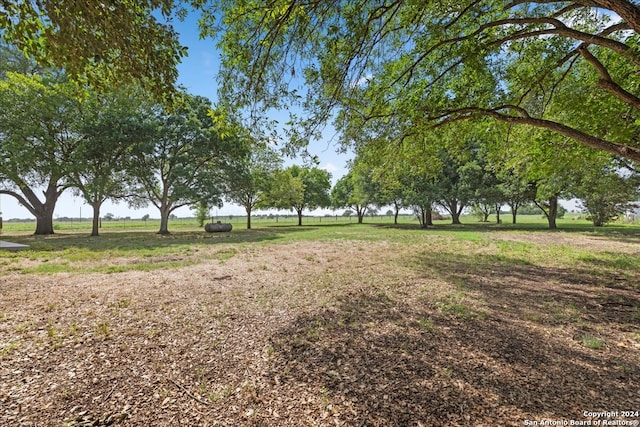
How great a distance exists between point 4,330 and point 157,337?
1.97m

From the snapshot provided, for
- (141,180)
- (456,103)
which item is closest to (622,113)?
(456,103)

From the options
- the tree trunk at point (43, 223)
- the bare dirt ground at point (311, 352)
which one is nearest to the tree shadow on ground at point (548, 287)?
the bare dirt ground at point (311, 352)

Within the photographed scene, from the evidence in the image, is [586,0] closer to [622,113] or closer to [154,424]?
[622,113]

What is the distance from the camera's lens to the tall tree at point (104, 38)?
3.11m

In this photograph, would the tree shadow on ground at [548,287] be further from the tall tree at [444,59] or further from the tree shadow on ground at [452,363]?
the tall tree at [444,59]

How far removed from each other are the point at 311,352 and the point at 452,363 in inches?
60.6

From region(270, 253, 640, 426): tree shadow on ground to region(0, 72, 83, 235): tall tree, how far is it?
61.3 feet

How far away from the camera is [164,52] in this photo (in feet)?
12.8

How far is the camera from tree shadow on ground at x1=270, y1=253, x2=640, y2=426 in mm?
2125

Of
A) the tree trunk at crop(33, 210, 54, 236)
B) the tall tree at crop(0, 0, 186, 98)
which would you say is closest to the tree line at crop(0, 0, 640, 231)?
the tall tree at crop(0, 0, 186, 98)

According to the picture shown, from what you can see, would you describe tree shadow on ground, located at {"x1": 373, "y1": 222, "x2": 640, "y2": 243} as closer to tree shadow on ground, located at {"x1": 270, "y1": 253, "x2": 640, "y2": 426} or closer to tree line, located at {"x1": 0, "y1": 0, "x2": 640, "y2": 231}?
tree line, located at {"x1": 0, "y1": 0, "x2": 640, "y2": 231}

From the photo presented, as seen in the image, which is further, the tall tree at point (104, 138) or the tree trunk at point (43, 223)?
the tree trunk at point (43, 223)

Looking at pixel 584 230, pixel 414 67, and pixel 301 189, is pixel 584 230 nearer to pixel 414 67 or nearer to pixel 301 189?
pixel 414 67

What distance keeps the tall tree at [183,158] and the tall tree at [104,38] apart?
50.0 feet
